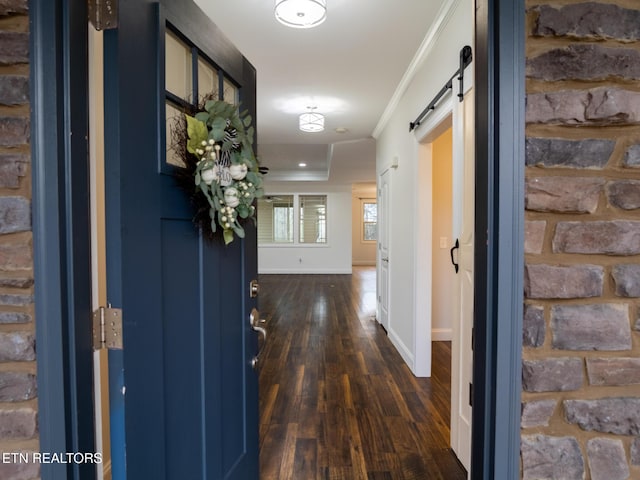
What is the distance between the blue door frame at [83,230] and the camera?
2.54ft

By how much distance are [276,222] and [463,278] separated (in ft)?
27.6

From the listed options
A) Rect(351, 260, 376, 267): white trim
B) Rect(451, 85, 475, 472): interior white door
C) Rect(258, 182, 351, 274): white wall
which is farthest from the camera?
Rect(351, 260, 376, 267): white trim

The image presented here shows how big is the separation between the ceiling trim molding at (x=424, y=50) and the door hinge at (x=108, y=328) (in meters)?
2.31

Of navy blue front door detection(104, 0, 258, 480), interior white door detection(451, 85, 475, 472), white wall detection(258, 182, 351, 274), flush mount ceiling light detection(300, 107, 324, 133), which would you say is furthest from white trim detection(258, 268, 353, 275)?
navy blue front door detection(104, 0, 258, 480)

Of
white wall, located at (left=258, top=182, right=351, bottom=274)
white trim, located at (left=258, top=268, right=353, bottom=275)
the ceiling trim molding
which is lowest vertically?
white trim, located at (left=258, top=268, right=353, bottom=275)

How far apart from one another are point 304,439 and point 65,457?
63.2 inches

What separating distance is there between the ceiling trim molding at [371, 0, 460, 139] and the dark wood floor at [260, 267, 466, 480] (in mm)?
2615

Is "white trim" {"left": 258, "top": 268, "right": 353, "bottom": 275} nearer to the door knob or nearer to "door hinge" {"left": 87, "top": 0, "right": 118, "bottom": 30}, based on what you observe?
the door knob

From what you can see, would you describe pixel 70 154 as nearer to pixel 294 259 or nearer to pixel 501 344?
pixel 501 344

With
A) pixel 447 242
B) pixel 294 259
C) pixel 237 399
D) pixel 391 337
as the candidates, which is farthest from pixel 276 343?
pixel 294 259

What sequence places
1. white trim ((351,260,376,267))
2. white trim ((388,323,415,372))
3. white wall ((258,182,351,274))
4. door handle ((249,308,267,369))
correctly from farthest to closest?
1. white trim ((351,260,376,267))
2. white wall ((258,182,351,274))
3. white trim ((388,323,415,372))
4. door handle ((249,308,267,369))

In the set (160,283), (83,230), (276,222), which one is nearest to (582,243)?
(160,283)

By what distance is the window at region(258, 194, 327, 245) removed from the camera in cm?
992

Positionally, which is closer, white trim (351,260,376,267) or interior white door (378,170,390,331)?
interior white door (378,170,390,331)
